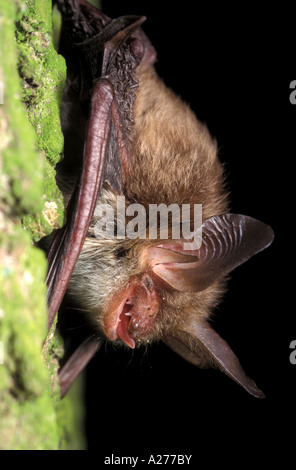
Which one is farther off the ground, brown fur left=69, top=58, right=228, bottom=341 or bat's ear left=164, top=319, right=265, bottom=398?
brown fur left=69, top=58, right=228, bottom=341

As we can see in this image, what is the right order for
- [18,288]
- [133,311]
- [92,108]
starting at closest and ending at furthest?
[18,288], [92,108], [133,311]

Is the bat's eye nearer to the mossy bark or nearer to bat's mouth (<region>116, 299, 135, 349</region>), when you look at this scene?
bat's mouth (<region>116, 299, 135, 349</region>)

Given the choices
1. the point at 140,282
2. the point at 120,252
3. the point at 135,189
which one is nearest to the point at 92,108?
the point at 135,189

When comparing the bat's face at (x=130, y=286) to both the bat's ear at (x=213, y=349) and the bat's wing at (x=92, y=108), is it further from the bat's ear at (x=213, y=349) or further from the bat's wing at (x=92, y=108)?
the bat's wing at (x=92, y=108)

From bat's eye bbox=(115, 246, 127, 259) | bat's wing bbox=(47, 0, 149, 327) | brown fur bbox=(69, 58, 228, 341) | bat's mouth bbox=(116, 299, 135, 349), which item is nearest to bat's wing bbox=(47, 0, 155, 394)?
bat's wing bbox=(47, 0, 149, 327)

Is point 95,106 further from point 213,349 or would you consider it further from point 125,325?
point 213,349

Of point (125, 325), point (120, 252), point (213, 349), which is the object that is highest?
point (120, 252)

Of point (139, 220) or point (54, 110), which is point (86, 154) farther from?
point (139, 220)

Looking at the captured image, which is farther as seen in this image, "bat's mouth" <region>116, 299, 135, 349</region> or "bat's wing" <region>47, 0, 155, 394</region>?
"bat's mouth" <region>116, 299, 135, 349</region>

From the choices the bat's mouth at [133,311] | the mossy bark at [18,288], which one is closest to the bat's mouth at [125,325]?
the bat's mouth at [133,311]
